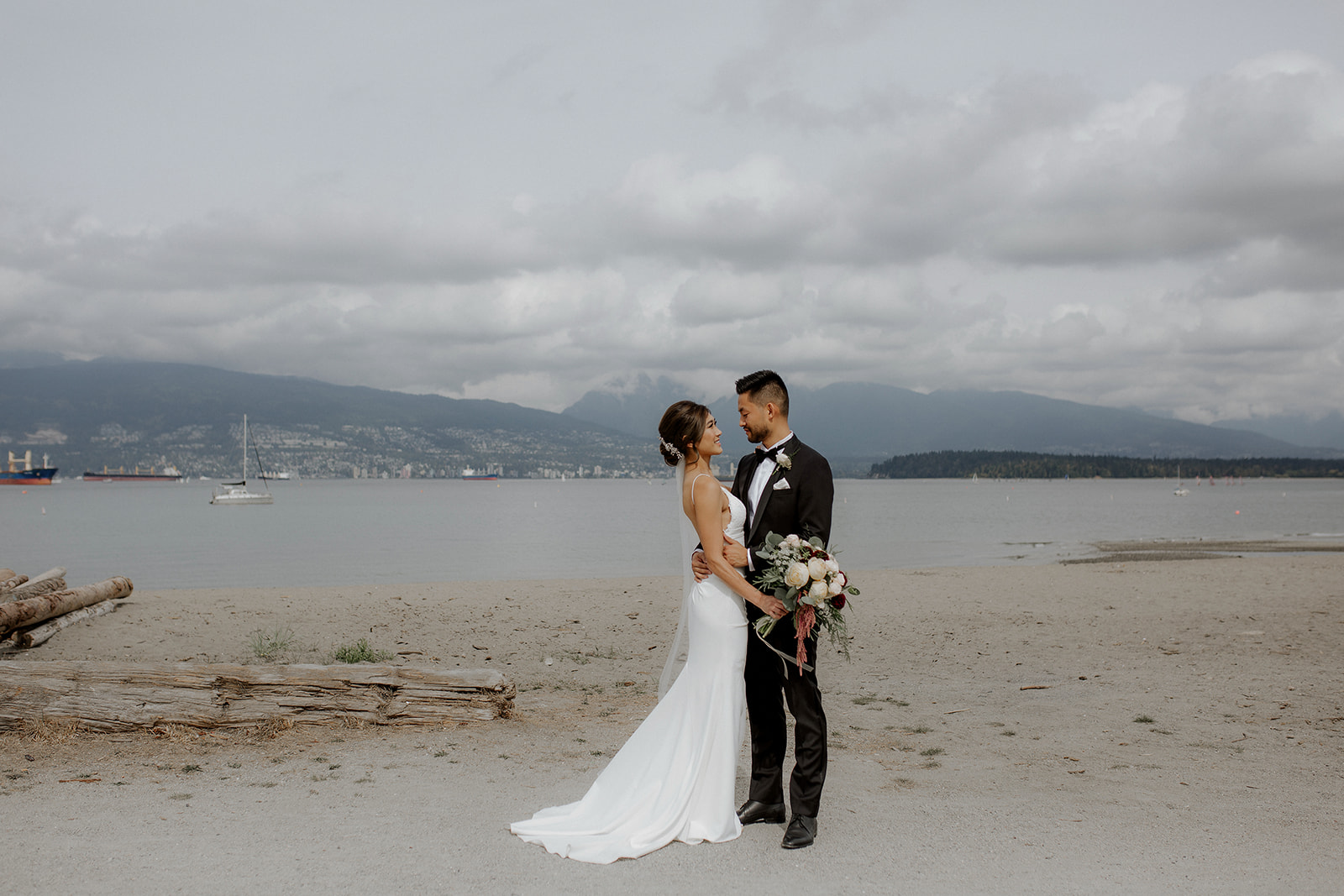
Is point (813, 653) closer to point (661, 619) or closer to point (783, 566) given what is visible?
point (783, 566)

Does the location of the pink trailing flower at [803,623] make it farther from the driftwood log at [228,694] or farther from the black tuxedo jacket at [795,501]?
the driftwood log at [228,694]

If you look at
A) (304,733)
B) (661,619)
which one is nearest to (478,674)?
(304,733)

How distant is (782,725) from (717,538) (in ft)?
4.39

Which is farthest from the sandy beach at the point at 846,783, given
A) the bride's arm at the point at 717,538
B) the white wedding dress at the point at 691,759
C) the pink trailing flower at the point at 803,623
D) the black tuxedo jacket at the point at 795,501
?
the black tuxedo jacket at the point at 795,501

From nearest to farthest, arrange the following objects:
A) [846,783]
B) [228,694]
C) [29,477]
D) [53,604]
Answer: [846,783]
[228,694]
[53,604]
[29,477]

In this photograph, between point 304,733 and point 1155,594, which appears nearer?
point 304,733

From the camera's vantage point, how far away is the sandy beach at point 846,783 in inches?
171

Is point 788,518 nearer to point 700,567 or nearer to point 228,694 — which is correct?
point 700,567

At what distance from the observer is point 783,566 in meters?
4.65

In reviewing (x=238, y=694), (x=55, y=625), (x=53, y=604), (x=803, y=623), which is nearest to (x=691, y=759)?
(x=803, y=623)

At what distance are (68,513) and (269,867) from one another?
313 feet

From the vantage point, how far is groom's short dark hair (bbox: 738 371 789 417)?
479 centimetres

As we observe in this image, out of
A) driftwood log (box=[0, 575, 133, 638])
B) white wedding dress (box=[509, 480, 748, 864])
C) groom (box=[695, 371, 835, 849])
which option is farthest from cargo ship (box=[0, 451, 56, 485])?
groom (box=[695, 371, 835, 849])

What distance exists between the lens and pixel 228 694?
272 inches
